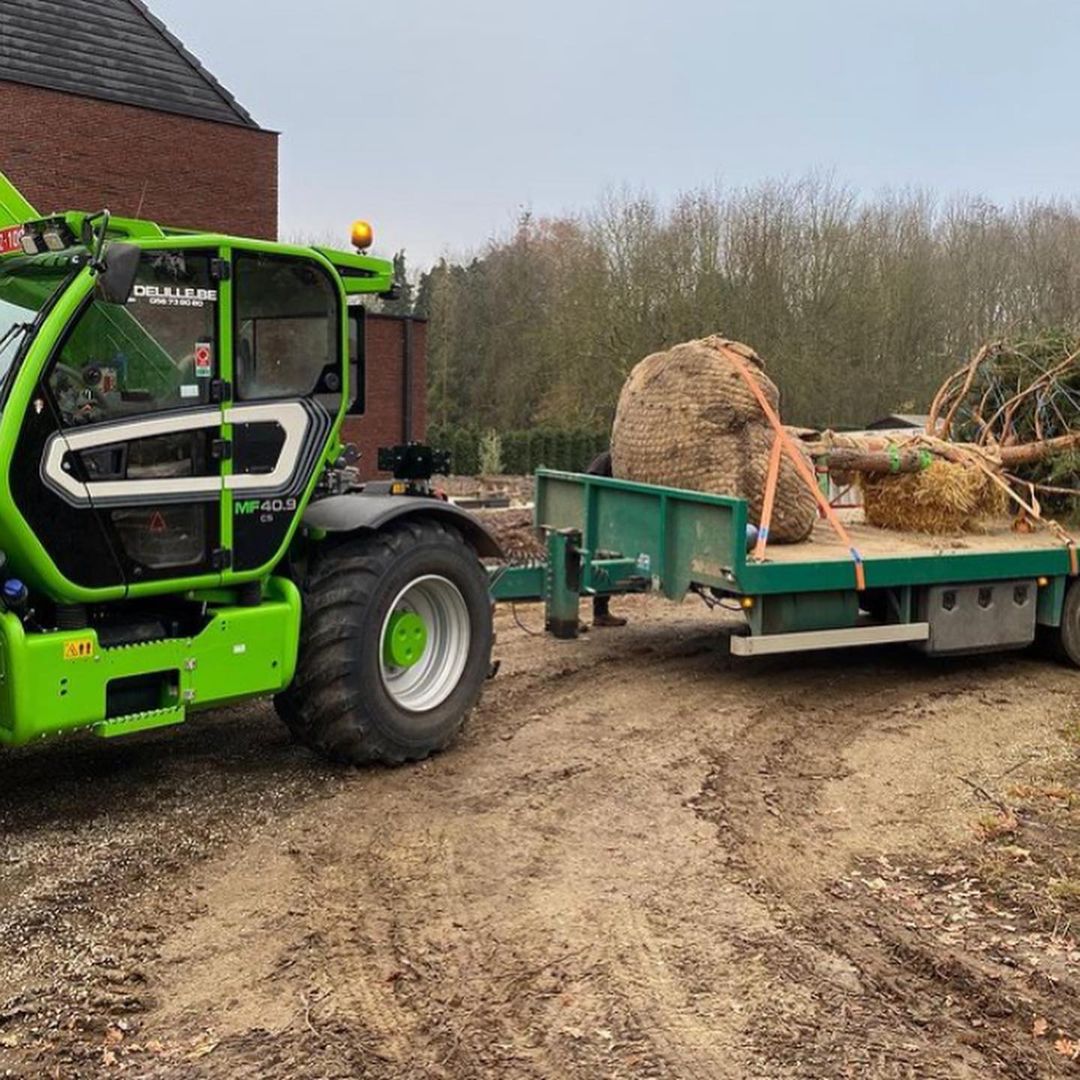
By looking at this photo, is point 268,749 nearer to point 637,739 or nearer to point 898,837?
point 637,739

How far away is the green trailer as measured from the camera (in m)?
7.52

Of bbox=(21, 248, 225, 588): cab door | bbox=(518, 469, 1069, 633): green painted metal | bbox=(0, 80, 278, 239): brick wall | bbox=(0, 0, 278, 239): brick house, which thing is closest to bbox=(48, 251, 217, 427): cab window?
bbox=(21, 248, 225, 588): cab door

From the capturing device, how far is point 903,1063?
3.51 metres

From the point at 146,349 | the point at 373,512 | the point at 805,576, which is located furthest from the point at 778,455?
the point at 146,349

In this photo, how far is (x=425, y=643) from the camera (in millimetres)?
6324

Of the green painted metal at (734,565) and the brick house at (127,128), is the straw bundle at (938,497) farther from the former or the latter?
the brick house at (127,128)

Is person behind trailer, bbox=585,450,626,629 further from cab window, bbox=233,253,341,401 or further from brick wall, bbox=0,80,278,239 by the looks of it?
brick wall, bbox=0,80,278,239

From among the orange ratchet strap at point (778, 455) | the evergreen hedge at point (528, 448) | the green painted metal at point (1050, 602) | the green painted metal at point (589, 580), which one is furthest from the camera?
the evergreen hedge at point (528, 448)

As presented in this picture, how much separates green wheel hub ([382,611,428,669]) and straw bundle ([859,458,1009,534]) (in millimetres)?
4417

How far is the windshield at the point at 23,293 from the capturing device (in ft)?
15.7

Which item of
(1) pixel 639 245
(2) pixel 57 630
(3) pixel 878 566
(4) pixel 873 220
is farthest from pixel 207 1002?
(4) pixel 873 220

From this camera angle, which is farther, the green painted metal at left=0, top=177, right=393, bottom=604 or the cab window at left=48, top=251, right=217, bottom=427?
the cab window at left=48, top=251, right=217, bottom=427

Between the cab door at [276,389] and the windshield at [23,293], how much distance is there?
712mm

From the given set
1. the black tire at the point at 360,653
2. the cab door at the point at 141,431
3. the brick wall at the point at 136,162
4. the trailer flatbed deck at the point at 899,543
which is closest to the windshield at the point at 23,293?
the cab door at the point at 141,431
